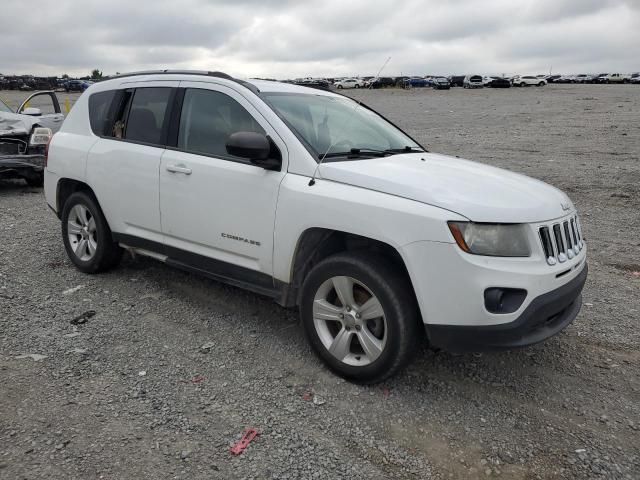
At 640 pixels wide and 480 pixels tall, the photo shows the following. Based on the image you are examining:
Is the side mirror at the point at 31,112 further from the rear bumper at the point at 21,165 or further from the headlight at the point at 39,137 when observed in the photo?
the rear bumper at the point at 21,165

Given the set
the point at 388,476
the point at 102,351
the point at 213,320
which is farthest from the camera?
the point at 213,320

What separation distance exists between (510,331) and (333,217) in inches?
47.1

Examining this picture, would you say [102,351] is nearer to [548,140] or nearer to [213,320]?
[213,320]

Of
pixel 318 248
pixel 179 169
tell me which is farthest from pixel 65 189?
pixel 318 248

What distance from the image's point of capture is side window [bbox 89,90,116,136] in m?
5.01

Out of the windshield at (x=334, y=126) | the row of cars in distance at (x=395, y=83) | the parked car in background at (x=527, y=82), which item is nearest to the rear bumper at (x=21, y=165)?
the windshield at (x=334, y=126)

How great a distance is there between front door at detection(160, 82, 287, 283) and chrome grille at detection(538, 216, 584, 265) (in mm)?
1676

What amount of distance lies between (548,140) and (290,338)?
12886 millimetres

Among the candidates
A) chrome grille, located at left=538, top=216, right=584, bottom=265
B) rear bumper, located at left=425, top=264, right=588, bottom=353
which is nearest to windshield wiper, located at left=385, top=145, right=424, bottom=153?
chrome grille, located at left=538, top=216, right=584, bottom=265

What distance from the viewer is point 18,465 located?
268cm

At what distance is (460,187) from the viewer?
3.22m

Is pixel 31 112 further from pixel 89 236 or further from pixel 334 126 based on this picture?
pixel 334 126

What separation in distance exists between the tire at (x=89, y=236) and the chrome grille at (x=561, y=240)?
148 inches

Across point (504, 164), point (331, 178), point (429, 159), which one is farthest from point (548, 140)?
point (331, 178)
